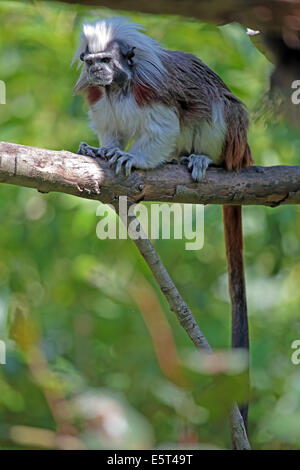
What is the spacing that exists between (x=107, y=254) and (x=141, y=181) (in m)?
1.40

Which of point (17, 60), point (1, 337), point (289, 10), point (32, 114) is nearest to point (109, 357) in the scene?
point (1, 337)

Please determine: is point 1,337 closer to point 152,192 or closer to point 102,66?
point 152,192

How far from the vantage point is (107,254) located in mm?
3465

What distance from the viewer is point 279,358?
3391 millimetres

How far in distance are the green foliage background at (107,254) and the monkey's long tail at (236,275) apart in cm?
49

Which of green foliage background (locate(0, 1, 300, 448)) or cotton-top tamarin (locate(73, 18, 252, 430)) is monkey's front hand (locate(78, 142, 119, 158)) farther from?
green foliage background (locate(0, 1, 300, 448))

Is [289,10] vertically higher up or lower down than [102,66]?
lower down

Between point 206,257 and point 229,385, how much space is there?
10.3 feet

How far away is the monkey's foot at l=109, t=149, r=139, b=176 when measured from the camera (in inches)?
81.8

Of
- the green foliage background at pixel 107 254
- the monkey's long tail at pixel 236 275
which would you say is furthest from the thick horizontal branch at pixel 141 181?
the green foliage background at pixel 107 254

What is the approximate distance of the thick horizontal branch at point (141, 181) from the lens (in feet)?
5.94

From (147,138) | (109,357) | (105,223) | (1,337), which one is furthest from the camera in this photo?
(109,357)

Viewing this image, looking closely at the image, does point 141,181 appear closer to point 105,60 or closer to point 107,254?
point 105,60

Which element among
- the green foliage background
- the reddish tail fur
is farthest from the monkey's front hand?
the green foliage background
